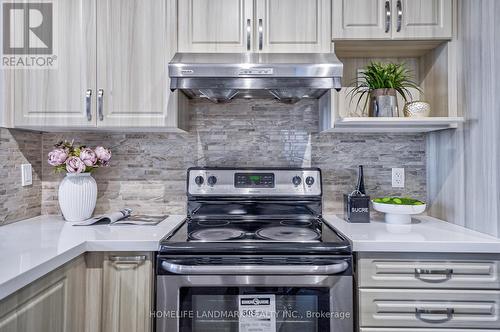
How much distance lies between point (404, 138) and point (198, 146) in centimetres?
126

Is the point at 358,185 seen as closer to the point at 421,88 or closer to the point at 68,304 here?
the point at 421,88

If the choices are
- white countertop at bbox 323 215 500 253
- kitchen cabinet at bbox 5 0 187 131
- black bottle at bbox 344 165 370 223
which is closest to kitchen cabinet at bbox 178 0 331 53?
kitchen cabinet at bbox 5 0 187 131

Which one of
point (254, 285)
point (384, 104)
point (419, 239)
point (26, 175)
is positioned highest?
point (384, 104)

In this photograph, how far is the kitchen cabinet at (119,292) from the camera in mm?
1319

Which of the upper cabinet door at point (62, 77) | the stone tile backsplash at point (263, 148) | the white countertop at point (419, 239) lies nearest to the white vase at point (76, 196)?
the stone tile backsplash at point (263, 148)

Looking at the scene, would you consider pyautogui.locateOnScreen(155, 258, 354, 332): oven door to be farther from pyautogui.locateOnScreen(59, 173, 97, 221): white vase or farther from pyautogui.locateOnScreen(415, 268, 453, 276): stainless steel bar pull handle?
pyautogui.locateOnScreen(59, 173, 97, 221): white vase

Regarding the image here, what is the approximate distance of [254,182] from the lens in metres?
1.86

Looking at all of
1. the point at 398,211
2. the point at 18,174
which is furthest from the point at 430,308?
the point at 18,174

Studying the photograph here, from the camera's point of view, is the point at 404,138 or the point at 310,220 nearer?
the point at 310,220

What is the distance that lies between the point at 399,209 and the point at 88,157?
1662 mm

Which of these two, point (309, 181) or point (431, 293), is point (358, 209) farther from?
point (431, 293)

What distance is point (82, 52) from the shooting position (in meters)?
1.64

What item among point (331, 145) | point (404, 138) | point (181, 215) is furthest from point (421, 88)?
point (181, 215)

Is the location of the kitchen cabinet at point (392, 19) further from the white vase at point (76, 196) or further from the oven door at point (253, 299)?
the white vase at point (76, 196)
